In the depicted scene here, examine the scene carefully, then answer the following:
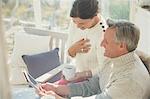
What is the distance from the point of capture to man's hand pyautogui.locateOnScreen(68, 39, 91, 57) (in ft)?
6.82

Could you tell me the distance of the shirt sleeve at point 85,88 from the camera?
1861 millimetres

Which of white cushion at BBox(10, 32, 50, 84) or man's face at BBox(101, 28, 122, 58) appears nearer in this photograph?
man's face at BBox(101, 28, 122, 58)

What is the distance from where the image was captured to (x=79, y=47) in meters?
2.13

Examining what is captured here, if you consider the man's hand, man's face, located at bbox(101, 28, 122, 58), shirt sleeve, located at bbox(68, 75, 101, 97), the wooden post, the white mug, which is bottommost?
shirt sleeve, located at bbox(68, 75, 101, 97)

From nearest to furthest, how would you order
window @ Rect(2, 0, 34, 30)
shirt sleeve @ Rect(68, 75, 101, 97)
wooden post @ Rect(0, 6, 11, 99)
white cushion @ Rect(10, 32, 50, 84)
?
wooden post @ Rect(0, 6, 11, 99) → shirt sleeve @ Rect(68, 75, 101, 97) → white cushion @ Rect(10, 32, 50, 84) → window @ Rect(2, 0, 34, 30)

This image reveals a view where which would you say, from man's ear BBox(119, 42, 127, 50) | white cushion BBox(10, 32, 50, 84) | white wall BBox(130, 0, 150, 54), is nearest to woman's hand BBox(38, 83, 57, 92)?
man's ear BBox(119, 42, 127, 50)

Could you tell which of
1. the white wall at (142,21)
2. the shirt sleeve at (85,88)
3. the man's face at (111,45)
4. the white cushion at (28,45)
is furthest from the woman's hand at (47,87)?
the white wall at (142,21)

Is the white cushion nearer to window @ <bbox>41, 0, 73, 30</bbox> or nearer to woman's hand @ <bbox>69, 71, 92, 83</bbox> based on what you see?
window @ <bbox>41, 0, 73, 30</bbox>

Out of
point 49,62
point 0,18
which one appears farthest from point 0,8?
point 49,62

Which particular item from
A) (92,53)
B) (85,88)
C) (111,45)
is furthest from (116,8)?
(111,45)

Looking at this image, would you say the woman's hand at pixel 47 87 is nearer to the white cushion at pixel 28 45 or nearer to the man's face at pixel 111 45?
the man's face at pixel 111 45

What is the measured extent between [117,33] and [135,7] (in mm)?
1548

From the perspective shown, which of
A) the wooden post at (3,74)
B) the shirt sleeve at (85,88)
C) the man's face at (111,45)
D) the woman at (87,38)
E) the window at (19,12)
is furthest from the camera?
the window at (19,12)

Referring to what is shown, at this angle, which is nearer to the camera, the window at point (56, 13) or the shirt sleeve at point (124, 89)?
the shirt sleeve at point (124, 89)
